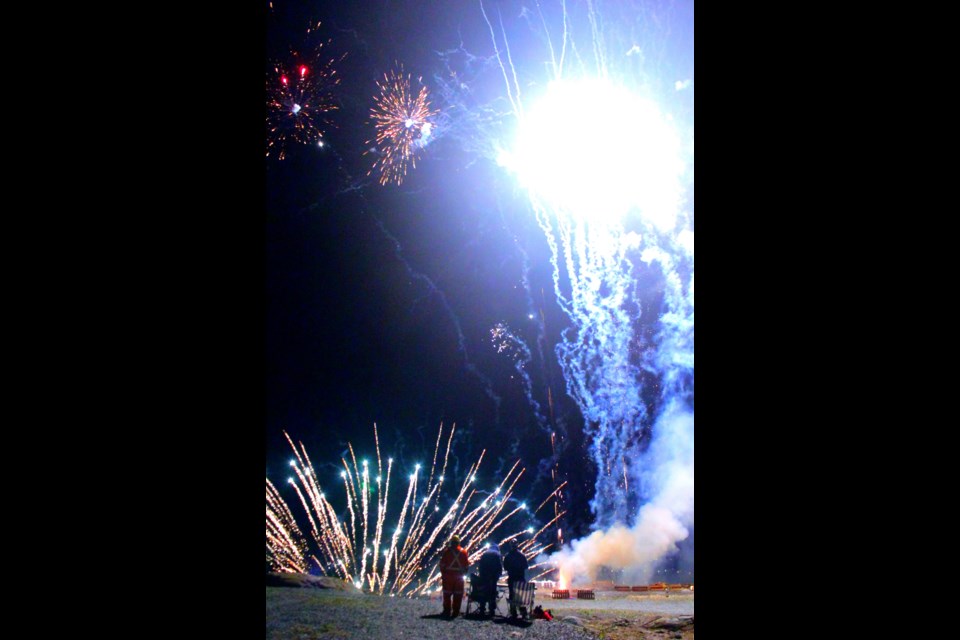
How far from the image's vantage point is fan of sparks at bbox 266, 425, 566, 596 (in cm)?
536

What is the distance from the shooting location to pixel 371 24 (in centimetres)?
477

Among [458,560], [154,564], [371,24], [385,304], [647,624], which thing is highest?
[371,24]

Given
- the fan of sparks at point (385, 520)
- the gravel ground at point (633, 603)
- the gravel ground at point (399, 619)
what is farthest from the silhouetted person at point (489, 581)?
the fan of sparks at point (385, 520)

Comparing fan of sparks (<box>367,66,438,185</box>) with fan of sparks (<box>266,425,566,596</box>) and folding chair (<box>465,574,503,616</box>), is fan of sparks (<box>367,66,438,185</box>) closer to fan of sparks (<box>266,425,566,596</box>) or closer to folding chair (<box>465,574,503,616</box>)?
fan of sparks (<box>266,425,566,596</box>)

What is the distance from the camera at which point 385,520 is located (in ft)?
18.0

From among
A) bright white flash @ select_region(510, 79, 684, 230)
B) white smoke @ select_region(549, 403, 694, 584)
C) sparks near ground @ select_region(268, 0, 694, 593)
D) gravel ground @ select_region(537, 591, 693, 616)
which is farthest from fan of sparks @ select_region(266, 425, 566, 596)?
bright white flash @ select_region(510, 79, 684, 230)

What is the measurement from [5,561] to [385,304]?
338cm

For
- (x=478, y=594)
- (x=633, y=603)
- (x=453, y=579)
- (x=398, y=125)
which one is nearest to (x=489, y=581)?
(x=478, y=594)

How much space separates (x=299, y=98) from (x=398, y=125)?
0.92 meters

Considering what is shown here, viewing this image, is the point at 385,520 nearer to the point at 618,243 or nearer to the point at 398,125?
the point at 618,243

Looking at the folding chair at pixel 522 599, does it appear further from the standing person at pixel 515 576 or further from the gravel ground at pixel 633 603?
the gravel ground at pixel 633 603

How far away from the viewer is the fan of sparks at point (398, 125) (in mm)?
4949
